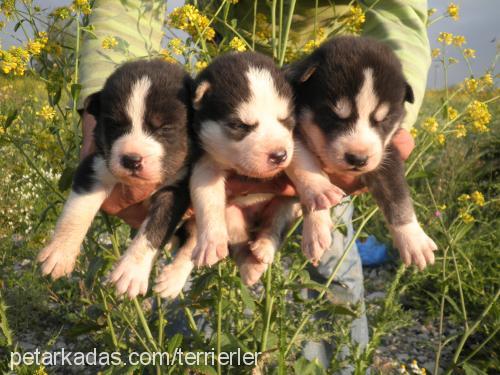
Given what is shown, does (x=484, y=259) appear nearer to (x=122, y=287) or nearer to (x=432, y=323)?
(x=432, y=323)

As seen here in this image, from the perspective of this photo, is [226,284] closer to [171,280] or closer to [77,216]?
[171,280]

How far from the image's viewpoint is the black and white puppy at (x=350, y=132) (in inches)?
83.9

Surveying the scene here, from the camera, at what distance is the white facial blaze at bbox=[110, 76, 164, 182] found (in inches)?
81.2

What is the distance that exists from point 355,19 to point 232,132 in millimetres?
1315

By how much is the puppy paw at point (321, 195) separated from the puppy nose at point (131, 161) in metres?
0.67

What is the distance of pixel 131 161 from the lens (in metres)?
2.04

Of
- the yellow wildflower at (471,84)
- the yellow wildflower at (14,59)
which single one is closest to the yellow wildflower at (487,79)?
the yellow wildflower at (471,84)

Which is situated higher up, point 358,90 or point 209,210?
point 358,90

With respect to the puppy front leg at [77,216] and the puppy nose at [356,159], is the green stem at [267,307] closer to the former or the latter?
the puppy nose at [356,159]

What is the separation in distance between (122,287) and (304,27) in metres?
2.24

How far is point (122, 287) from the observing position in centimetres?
209

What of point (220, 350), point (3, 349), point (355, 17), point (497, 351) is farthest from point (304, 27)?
point (3, 349)

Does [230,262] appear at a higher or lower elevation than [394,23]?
lower

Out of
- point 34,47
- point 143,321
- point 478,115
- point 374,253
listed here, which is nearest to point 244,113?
point 143,321
